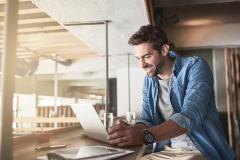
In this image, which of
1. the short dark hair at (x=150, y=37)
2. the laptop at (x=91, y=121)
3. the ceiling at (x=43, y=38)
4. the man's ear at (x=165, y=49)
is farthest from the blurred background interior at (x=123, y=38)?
the man's ear at (x=165, y=49)

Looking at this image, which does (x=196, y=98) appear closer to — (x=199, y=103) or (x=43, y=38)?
(x=199, y=103)

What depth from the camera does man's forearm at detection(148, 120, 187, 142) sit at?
139 centimetres

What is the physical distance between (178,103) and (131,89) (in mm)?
3820

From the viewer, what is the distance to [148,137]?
1.35 meters

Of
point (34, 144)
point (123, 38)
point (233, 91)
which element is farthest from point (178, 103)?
point (233, 91)

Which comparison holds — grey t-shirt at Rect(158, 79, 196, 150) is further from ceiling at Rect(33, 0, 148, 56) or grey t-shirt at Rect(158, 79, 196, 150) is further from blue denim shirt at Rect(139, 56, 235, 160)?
ceiling at Rect(33, 0, 148, 56)

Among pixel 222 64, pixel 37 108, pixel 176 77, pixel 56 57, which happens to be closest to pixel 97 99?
pixel 37 108

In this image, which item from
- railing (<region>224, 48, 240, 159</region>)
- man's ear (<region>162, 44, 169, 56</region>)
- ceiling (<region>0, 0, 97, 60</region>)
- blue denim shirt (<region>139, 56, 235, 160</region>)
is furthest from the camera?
railing (<region>224, 48, 240, 159</region>)

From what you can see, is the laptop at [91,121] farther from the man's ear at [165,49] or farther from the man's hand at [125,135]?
the man's ear at [165,49]

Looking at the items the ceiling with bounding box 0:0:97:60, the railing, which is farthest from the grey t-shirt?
the railing

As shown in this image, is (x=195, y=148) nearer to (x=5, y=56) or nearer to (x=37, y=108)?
(x=5, y=56)

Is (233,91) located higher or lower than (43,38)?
lower

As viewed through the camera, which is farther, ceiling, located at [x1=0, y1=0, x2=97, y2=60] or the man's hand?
ceiling, located at [x1=0, y1=0, x2=97, y2=60]

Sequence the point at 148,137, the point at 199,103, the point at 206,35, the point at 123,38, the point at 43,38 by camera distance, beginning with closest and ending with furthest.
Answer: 1. the point at 148,137
2. the point at 199,103
3. the point at 123,38
4. the point at 206,35
5. the point at 43,38
